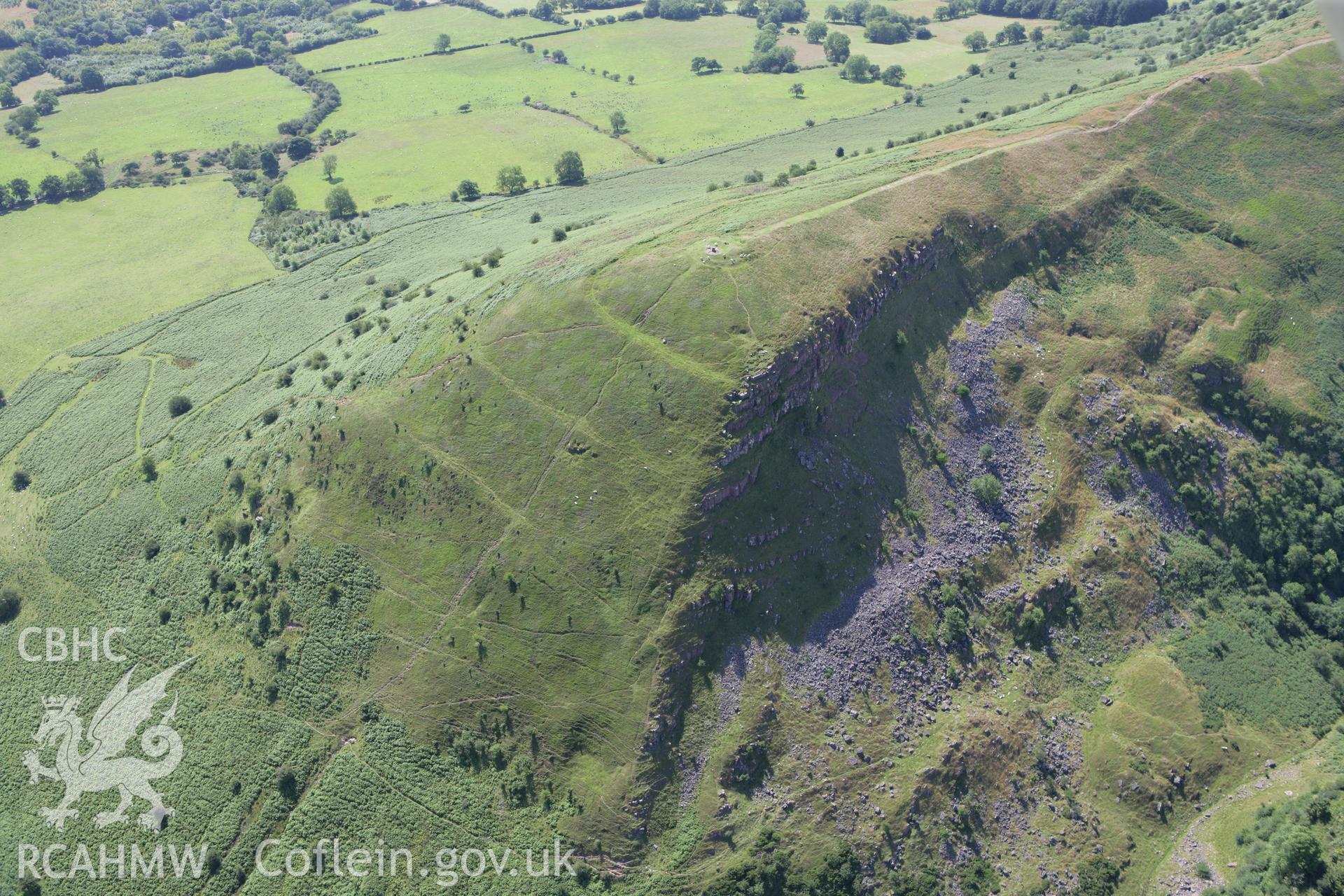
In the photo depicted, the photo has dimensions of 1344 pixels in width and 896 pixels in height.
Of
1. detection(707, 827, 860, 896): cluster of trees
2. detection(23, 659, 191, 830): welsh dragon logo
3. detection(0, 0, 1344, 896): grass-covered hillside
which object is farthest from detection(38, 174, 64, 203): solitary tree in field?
detection(707, 827, 860, 896): cluster of trees

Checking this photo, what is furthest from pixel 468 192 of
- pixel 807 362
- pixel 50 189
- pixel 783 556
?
pixel 783 556

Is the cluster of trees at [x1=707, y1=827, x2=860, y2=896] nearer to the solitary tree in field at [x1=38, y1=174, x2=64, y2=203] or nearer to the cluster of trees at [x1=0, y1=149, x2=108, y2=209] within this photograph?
the cluster of trees at [x1=0, y1=149, x2=108, y2=209]

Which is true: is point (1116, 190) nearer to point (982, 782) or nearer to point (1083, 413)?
point (1083, 413)

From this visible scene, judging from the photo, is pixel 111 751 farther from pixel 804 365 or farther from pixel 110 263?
pixel 110 263

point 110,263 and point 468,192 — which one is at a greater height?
point 468,192

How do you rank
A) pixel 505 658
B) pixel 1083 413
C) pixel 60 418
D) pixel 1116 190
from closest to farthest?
1. pixel 505 658
2. pixel 1083 413
3. pixel 1116 190
4. pixel 60 418

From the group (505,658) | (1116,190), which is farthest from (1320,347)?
(505,658)
